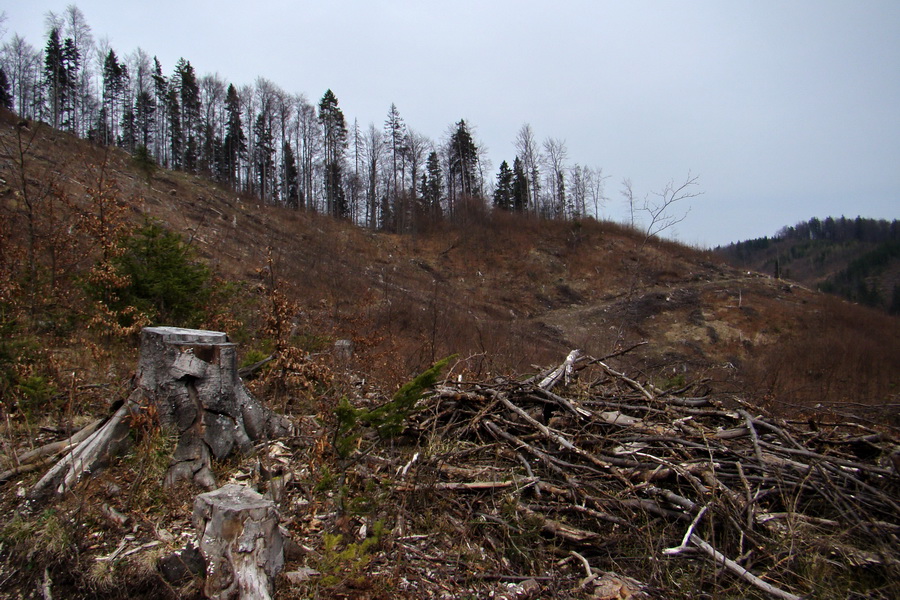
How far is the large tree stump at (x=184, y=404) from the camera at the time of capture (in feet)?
10.4

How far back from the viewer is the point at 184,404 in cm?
329

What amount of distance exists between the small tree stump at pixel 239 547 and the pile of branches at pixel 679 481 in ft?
3.43

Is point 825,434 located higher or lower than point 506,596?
higher

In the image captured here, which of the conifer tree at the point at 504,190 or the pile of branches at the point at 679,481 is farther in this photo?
the conifer tree at the point at 504,190

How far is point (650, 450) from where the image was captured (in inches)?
132

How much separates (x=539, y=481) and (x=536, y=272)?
30358 millimetres

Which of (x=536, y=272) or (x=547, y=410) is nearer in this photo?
(x=547, y=410)

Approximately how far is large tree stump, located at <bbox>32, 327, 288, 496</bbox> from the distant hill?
41.0m

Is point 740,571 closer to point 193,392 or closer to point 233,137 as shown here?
point 193,392

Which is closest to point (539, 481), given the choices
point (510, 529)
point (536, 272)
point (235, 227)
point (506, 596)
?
point (510, 529)

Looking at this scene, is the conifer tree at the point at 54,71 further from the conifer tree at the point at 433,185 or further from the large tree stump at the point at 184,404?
the large tree stump at the point at 184,404

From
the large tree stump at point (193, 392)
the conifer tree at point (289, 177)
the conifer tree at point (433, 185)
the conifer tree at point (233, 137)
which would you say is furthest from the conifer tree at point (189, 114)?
the large tree stump at point (193, 392)

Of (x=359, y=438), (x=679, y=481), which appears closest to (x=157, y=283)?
(x=359, y=438)

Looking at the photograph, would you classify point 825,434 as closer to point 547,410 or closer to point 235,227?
point 547,410
